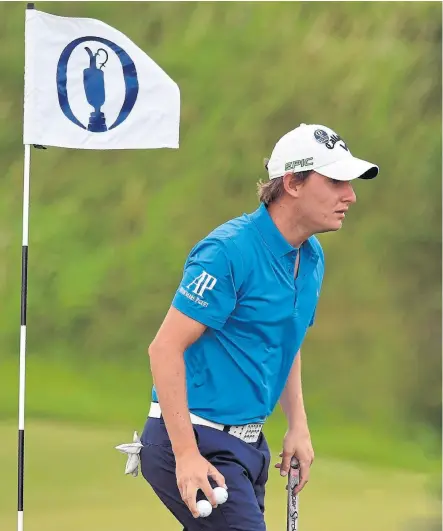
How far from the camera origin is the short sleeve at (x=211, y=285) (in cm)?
246

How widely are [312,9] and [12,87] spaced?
1586 mm

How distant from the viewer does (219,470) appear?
2.60m

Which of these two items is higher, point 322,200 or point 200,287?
point 322,200

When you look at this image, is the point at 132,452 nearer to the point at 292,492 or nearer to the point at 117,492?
the point at 292,492

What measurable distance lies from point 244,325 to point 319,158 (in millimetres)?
419

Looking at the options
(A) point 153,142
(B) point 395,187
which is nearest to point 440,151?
(B) point 395,187

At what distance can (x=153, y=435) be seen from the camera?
8.68ft

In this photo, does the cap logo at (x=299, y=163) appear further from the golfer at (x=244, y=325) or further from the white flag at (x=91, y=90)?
the white flag at (x=91, y=90)

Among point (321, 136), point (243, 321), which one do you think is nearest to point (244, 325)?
point (243, 321)

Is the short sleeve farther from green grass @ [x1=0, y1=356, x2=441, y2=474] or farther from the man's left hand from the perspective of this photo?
green grass @ [x1=0, y1=356, x2=441, y2=474]

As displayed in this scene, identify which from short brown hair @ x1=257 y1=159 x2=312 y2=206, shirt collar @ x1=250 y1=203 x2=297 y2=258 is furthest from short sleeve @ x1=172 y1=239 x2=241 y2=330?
short brown hair @ x1=257 y1=159 x2=312 y2=206

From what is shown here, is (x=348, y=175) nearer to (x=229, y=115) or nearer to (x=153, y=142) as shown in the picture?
(x=153, y=142)

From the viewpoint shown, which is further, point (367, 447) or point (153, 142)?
point (367, 447)

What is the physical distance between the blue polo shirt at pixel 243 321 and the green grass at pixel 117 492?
2.45 metres
